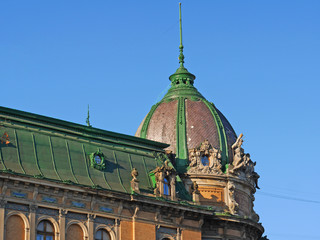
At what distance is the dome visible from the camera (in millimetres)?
65938

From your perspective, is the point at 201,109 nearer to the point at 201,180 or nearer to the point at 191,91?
the point at 191,91

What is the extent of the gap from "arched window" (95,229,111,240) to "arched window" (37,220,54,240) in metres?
3.36

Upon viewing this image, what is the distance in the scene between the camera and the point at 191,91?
231 ft

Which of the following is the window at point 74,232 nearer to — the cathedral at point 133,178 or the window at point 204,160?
the cathedral at point 133,178

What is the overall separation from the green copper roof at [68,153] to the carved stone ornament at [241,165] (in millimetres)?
7166

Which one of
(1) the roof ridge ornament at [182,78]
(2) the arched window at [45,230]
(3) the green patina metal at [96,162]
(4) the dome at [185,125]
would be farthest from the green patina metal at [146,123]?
(2) the arched window at [45,230]

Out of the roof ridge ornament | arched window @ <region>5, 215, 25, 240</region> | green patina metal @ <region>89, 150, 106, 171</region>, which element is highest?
the roof ridge ornament

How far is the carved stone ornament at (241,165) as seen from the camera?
65075 mm

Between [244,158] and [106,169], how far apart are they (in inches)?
533

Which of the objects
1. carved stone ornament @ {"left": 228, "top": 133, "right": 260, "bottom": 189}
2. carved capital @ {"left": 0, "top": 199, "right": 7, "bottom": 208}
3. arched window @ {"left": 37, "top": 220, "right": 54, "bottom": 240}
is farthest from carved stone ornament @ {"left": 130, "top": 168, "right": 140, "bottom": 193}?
carved stone ornament @ {"left": 228, "top": 133, "right": 260, "bottom": 189}

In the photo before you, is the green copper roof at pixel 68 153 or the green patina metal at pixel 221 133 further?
the green patina metal at pixel 221 133

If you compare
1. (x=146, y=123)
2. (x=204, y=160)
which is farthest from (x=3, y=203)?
(x=146, y=123)

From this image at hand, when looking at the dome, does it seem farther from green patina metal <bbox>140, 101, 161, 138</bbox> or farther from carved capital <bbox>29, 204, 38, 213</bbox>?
carved capital <bbox>29, 204, 38, 213</bbox>

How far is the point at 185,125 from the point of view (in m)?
67.0
